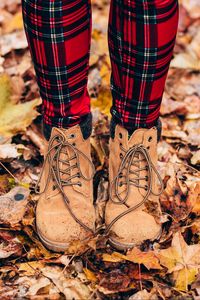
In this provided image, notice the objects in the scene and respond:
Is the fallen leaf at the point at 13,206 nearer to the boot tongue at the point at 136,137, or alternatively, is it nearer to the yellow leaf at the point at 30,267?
the yellow leaf at the point at 30,267

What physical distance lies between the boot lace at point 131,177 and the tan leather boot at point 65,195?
0.08m

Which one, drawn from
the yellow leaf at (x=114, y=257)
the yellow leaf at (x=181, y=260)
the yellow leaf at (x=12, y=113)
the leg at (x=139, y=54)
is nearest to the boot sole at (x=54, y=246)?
the yellow leaf at (x=114, y=257)

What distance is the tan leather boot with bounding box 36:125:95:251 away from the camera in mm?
1261

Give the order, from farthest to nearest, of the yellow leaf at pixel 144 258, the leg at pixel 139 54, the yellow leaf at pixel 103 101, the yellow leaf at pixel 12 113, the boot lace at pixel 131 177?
1. the yellow leaf at pixel 103 101
2. the yellow leaf at pixel 12 113
3. the boot lace at pixel 131 177
4. the yellow leaf at pixel 144 258
5. the leg at pixel 139 54

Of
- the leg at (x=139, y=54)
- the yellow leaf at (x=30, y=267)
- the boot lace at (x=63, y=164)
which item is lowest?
the yellow leaf at (x=30, y=267)

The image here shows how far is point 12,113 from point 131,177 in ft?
1.93

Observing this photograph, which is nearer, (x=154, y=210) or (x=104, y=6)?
(x=154, y=210)

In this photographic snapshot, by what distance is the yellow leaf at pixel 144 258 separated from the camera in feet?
3.89

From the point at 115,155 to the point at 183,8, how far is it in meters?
1.45

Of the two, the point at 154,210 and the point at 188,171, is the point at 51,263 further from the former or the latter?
the point at 188,171

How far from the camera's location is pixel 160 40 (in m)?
1.12

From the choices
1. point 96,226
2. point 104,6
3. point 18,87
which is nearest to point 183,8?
point 104,6

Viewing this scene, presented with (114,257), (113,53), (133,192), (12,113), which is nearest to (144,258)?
(114,257)

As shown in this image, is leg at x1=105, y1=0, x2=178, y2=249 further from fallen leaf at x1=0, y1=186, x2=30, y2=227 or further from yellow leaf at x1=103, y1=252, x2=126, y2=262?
fallen leaf at x1=0, y1=186, x2=30, y2=227
